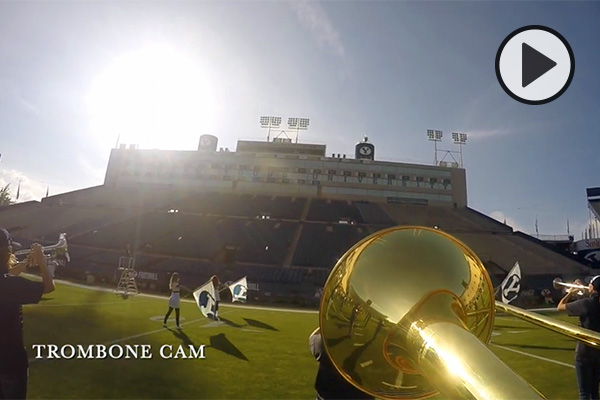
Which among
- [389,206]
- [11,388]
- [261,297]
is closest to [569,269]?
[389,206]

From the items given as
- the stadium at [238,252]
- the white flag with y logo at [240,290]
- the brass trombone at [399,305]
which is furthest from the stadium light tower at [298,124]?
the brass trombone at [399,305]

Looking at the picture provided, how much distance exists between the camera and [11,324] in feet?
8.78

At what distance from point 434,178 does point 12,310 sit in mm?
53479

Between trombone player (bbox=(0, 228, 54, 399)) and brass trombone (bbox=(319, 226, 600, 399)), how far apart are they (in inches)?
106

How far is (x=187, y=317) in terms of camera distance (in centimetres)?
1121

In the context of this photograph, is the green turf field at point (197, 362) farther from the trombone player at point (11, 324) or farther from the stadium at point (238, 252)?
the trombone player at point (11, 324)

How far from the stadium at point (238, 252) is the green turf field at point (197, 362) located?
4 cm

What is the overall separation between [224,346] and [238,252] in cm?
2583

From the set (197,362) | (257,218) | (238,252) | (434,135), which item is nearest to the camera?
(197,362)

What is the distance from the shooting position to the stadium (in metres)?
5.24

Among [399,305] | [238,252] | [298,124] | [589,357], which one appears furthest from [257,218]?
[399,305]

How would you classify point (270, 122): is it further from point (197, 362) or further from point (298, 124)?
point (197, 362)

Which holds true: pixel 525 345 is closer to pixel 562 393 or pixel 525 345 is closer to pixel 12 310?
pixel 562 393

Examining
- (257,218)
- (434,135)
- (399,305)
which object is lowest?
(399,305)
